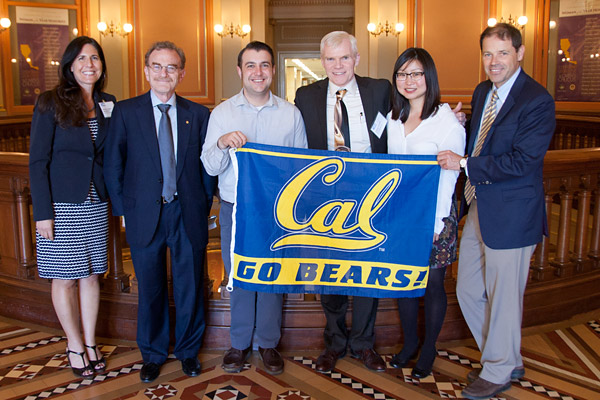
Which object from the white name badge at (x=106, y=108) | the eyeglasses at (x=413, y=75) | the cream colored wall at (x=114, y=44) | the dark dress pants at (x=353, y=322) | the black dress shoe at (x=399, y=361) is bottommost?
the black dress shoe at (x=399, y=361)

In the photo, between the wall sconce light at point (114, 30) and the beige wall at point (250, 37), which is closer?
the wall sconce light at point (114, 30)

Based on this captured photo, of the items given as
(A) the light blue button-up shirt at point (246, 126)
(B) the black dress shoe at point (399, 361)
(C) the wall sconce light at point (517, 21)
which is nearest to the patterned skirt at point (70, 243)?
(A) the light blue button-up shirt at point (246, 126)

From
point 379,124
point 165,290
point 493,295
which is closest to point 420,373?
point 493,295

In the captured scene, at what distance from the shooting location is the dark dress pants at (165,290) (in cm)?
295

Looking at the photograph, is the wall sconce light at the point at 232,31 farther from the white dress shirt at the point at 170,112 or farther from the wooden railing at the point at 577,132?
the white dress shirt at the point at 170,112

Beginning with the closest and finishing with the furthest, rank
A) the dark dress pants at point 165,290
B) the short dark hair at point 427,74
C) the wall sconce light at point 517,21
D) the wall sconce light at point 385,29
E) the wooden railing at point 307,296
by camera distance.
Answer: the short dark hair at point 427,74 < the dark dress pants at point 165,290 < the wooden railing at point 307,296 < the wall sconce light at point 517,21 < the wall sconce light at point 385,29

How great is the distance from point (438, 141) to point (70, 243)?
1911 millimetres

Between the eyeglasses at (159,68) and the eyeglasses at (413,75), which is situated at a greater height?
the eyeglasses at (159,68)

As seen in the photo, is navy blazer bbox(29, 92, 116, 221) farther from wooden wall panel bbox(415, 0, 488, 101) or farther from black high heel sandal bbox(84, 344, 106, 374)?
wooden wall panel bbox(415, 0, 488, 101)

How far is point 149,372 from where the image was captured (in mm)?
3023

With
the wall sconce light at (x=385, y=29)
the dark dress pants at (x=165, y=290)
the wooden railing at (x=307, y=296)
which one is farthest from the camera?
the wall sconce light at (x=385, y=29)

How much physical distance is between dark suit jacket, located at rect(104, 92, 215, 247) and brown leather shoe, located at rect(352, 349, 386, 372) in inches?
46.8

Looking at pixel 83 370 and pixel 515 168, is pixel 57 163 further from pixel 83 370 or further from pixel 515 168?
pixel 515 168

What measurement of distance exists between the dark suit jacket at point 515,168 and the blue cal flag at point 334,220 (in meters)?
0.26
